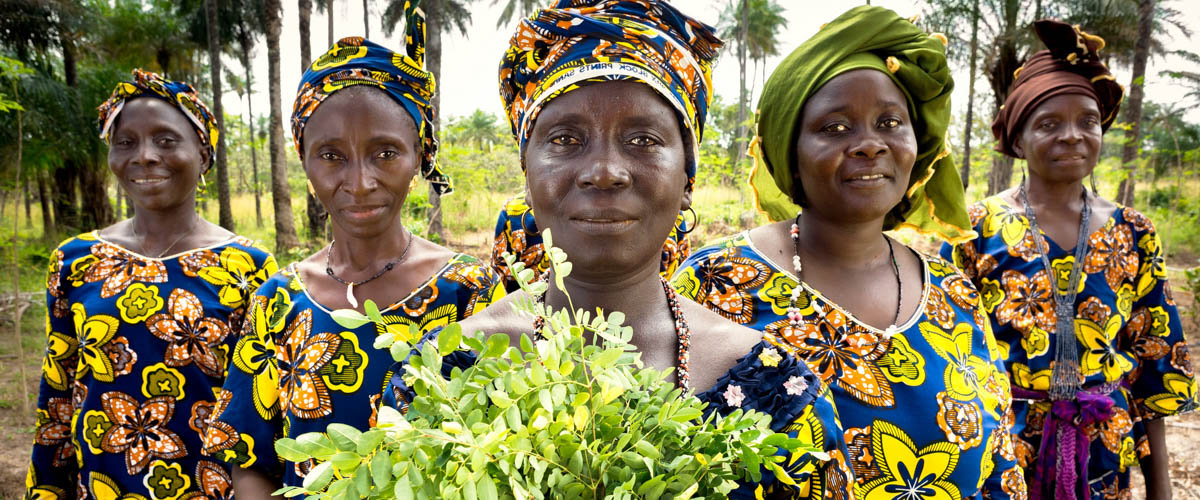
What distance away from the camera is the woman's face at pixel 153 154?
2.45m

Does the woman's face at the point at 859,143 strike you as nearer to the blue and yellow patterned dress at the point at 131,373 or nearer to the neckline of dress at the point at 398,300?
the neckline of dress at the point at 398,300

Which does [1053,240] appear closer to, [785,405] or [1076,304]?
[1076,304]

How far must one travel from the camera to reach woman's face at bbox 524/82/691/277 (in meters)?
1.14

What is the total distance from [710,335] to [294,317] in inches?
45.3

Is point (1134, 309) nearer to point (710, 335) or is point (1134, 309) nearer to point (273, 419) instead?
point (710, 335)

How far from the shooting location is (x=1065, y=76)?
278 cm

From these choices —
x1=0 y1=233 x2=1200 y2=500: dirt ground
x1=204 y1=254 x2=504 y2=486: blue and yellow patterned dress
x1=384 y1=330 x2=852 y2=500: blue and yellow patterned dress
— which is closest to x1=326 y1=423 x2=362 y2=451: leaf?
x1=384 y1=330 x2=852 y2=500: blue and yellow patterned dress

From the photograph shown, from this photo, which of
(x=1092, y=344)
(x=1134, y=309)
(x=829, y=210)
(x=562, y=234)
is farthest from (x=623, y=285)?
(x=1134, y=309)

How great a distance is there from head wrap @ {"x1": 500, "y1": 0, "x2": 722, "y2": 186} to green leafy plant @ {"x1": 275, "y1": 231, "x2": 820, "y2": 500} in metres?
0.52

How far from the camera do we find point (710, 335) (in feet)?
4.39

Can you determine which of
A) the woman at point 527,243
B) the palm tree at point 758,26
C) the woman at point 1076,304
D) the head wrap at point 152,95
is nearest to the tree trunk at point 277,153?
the head wrap at point 152,95

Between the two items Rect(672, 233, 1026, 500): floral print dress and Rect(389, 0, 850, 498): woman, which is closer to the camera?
Rect(389, 0, 850, 498): woman

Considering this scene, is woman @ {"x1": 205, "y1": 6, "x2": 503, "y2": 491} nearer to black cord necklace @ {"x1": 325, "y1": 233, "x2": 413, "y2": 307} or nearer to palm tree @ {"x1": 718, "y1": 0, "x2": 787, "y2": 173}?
black cord necklace @ {"x1": 325, "y1": 233, "x2": 413, "y2": 307}

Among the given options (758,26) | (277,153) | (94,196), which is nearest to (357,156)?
(277,153)
